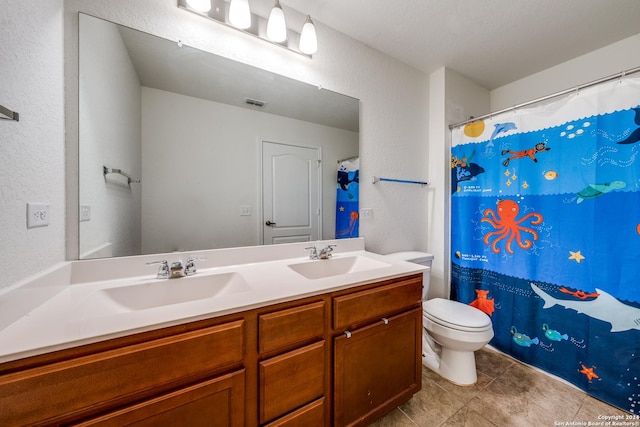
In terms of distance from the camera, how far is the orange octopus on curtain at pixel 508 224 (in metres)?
1.65


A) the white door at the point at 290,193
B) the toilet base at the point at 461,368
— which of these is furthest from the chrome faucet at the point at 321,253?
the toilet base at the point at 461,368

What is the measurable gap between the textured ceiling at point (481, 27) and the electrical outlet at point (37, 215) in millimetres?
1634

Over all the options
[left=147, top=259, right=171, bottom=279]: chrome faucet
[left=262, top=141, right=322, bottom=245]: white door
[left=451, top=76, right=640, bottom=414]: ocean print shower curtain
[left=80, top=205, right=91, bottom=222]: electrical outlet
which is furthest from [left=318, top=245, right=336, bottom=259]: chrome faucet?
[left=451, top=76, right=640, bottom=414]: ocean print shower curtain

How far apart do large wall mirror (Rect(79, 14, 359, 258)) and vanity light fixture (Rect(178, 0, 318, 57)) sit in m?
0.19

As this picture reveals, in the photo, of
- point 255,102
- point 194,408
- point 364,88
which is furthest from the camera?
point 364,88

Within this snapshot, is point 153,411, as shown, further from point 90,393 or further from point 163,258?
point 163,258

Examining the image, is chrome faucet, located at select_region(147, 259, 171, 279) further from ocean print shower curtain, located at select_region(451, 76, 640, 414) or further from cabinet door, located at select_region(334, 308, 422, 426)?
ocean print shower curtain, located at select_region(451, 76, 640, 414)

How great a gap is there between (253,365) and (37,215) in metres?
0.94

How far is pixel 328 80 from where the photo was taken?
165cm

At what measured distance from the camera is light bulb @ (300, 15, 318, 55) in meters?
1.43

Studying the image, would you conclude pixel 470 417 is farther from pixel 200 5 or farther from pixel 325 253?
pixel 200 5

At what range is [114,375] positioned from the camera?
2.05 feet

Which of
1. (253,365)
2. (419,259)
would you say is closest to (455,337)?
(419,259)

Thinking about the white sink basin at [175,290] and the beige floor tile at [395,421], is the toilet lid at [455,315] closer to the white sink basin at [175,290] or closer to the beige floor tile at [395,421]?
the beige floor tile at [395,421]
